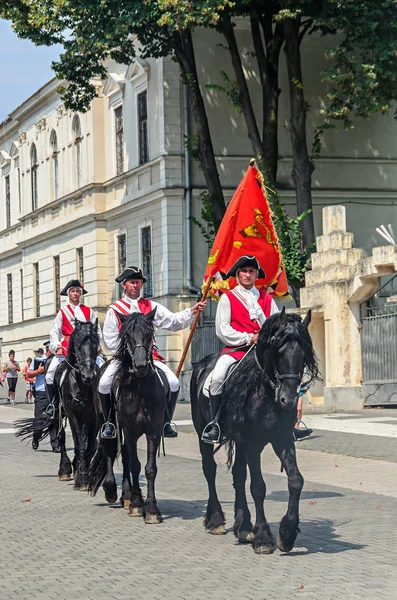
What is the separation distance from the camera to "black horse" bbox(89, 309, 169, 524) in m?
11.5

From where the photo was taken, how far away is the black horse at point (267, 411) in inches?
369

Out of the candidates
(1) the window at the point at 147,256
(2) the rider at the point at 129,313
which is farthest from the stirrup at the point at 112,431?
(1) the window at the point at 147,256

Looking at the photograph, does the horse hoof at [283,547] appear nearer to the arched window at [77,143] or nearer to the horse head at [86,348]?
the horse head at [86,348]

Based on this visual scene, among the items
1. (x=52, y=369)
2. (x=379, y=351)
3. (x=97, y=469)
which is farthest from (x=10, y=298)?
(x=97, y=469)

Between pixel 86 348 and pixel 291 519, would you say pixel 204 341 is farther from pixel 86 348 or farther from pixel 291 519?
pixel 291 519

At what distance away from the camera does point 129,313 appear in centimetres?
1245

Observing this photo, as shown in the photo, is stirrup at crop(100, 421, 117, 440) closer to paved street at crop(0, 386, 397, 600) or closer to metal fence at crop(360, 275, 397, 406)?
paved street at crop(0, 386, 397, 600)

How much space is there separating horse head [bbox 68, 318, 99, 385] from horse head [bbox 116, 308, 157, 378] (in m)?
2.52

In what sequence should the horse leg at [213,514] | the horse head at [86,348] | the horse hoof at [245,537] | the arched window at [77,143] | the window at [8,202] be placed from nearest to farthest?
1. the horse hoof at [245,537]
2. the horse leg at [213,514]
3. the horse head at [86,348]
4. the arched window at [77,143]
5. the window at [8,202]

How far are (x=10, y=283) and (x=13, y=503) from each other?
140ft

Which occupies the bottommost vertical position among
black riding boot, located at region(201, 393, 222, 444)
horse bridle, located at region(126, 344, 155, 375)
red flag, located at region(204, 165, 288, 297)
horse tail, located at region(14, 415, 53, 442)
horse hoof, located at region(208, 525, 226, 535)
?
horse hoof, located at region(208, 525, 226, 535)

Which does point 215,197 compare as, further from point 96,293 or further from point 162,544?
point 162,544

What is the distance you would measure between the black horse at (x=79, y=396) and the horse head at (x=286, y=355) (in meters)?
4.85

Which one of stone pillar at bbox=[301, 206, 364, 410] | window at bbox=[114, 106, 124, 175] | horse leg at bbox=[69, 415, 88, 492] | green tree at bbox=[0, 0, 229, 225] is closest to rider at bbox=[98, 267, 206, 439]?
horse leg at bbox=[69, 415, 88, 492]
